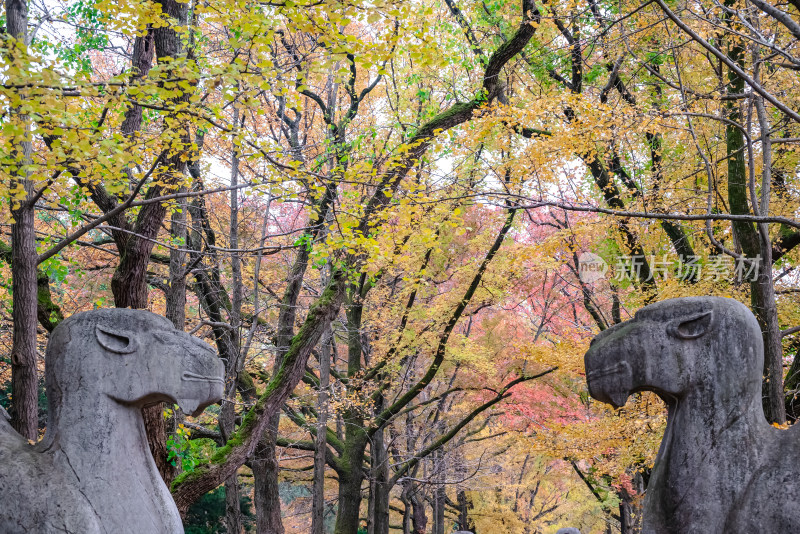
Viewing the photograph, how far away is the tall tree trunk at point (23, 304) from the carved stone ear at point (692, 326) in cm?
498

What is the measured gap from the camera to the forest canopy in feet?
16.2

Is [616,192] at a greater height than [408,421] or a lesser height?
greater

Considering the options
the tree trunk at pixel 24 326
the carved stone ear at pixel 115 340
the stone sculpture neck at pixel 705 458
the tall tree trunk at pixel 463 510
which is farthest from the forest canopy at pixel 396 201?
the stone sculpture neck at pixel 705 458

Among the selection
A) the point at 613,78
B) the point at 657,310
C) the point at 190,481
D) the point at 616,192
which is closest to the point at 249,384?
the point at 190,481

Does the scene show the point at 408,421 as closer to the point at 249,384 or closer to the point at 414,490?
the point at 414,490

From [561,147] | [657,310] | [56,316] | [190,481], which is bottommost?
[190,481]

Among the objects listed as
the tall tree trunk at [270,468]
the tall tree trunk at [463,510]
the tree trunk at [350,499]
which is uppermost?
the tall tree trunk at [270,468]

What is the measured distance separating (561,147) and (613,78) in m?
2.20

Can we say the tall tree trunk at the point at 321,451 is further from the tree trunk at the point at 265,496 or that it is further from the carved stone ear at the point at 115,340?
the carved stone ear at the point at 115,340

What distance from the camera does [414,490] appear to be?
55.8 ft

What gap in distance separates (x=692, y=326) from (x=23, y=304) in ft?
17.4

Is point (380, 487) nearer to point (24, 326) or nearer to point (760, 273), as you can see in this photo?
point (760, 273)

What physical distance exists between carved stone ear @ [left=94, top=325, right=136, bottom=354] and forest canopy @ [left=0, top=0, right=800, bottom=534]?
6.57 feet

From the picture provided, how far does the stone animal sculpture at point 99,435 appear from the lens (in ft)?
7.83
